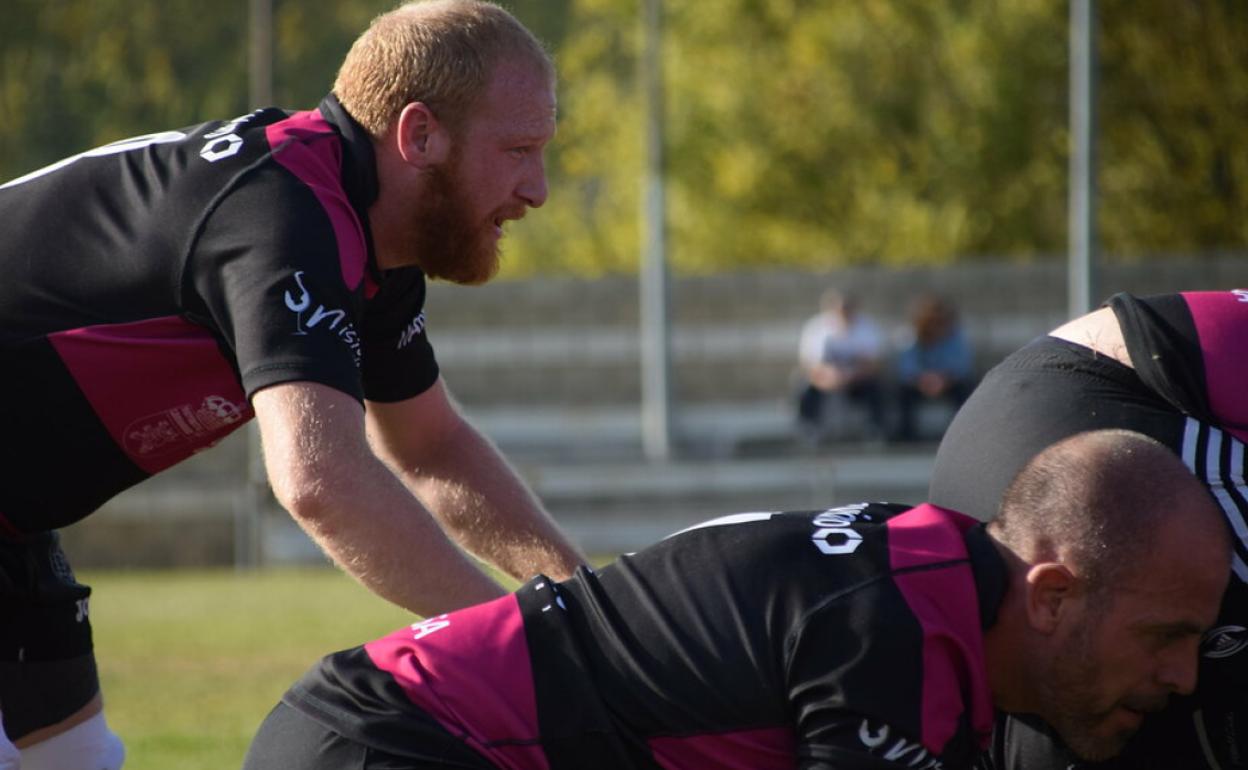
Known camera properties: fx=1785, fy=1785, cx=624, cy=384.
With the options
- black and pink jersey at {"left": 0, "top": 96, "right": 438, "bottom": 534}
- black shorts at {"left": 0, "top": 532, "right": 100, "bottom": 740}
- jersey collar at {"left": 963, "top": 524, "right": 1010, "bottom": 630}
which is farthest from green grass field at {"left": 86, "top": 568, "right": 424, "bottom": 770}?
jersey collar at {"left": 963, "top": 524, "right": 1010, "bottom": 630}

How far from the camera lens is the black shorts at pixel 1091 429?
11.3ft

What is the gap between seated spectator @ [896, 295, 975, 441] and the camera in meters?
17.3

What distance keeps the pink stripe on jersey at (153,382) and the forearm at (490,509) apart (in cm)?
73

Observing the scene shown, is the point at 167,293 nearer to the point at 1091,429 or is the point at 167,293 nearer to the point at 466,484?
the point at 466,484

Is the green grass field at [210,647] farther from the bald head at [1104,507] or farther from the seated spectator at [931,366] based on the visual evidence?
the seated spectator at [931,366]

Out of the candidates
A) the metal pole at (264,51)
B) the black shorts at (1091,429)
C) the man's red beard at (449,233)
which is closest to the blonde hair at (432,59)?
the man's red beard at (449,233)

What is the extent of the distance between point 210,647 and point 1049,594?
7853mm

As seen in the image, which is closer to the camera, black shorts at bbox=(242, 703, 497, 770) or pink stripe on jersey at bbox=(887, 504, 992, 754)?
pink stripe on jersey at bbox=(887, 504, 992, 754)

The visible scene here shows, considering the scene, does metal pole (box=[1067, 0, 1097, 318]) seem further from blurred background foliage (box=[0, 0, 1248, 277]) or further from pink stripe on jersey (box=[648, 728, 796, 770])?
pink stripe on jersey (box=[648, 728, 796, 770])

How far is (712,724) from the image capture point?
2844mm

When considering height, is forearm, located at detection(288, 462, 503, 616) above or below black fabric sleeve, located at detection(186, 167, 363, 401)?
below

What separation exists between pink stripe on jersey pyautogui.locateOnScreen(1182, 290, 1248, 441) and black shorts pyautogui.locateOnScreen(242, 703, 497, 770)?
5.26ft

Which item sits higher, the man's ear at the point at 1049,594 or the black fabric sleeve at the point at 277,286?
the black fabric sleeve at the point at 277,286

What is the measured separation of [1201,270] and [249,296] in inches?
734
